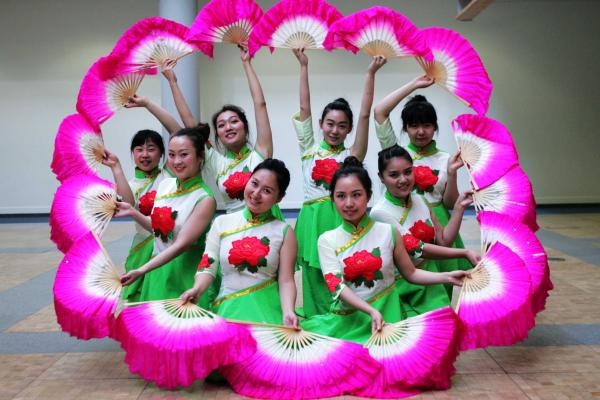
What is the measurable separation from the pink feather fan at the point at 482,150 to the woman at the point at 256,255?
92 cm

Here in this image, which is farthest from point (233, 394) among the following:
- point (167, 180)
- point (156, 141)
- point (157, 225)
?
point (156, 141)

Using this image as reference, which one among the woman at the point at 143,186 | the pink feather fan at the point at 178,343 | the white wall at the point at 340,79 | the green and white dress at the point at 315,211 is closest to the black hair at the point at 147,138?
the woman at the point at 143,186

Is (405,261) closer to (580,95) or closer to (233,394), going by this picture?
(233,394)

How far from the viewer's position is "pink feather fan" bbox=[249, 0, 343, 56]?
3121mm

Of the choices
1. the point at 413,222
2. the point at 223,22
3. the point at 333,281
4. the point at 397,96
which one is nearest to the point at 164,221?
the point at 333,281

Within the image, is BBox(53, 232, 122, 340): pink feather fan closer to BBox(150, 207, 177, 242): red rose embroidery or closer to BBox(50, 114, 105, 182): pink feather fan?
BBox(150, 207, 177, 242): red rose embroidery

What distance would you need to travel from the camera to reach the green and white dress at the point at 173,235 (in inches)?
112

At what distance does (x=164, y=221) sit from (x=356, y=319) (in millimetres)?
982

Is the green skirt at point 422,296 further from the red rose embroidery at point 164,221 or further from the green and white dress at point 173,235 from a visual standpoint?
the red rose embroidery at point 164,221

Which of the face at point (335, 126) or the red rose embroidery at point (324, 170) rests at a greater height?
the face at point (335, 126)

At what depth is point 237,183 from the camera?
313cm

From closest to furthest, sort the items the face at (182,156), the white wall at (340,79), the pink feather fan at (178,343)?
the pink feather fan at (178,343)
the face at (182,156)
the white wall at (340,79)

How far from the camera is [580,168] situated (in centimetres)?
956

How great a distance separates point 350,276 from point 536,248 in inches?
33.4
